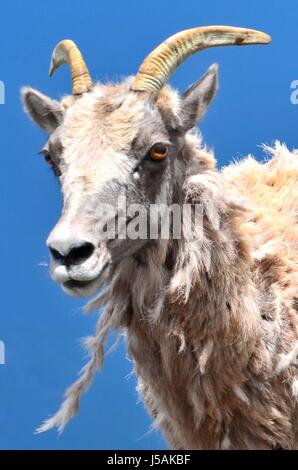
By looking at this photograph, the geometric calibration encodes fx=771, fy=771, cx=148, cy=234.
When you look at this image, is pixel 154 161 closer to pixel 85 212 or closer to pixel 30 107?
pixel 85 212

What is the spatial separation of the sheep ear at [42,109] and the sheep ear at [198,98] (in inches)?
38.3

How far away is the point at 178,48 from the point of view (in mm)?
5605

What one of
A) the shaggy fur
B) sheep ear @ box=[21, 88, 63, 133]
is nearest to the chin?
the shaggy fur

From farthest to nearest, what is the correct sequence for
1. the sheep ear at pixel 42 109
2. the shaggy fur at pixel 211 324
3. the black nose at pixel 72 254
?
1. the sheep ear at pixel 42 109
2. the shaggy fur at pixel 211 324
3. the black nose at pixel 72 254

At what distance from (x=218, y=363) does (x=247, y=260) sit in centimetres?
78

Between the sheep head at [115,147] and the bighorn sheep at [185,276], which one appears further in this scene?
the bighorn sheep at [185,276]

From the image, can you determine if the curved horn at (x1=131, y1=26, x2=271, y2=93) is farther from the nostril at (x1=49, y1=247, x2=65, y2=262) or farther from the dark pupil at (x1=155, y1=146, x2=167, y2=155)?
the nostril at (x1=49, y1=247, x2=65, y2=262)

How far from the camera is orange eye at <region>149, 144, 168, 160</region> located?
5.23 metres

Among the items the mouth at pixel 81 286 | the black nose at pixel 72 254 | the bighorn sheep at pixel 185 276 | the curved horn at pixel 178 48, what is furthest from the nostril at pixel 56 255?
the curved horn at pixel 178 48

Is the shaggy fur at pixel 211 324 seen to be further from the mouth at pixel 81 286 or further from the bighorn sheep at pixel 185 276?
the mouth at pixel 81 286

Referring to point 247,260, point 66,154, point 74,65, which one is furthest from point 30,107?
point 247,260

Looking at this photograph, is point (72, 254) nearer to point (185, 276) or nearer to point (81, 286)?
point (81, 286)

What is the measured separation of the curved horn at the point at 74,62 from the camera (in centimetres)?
578

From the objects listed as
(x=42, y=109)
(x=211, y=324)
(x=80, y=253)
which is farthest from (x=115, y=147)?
(x=211, y=324)
